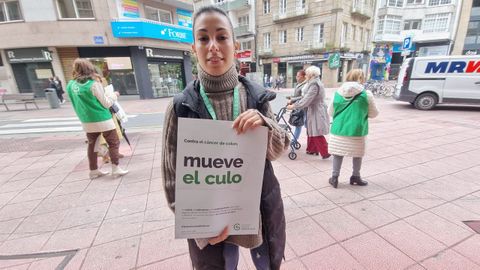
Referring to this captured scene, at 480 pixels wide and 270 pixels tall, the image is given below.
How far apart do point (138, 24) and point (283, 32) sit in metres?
16.4

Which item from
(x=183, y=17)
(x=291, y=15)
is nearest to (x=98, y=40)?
(x=183, y=17)

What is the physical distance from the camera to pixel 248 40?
28422 millimetres

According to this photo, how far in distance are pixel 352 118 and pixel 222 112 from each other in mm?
2469

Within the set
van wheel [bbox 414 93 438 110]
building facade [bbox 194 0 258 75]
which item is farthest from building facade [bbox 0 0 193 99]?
van wheel [bbox 414 93 438 110]

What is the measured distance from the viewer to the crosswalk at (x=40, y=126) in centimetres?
765

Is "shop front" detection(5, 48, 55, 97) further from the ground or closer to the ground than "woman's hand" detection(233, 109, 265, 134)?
further from the ground

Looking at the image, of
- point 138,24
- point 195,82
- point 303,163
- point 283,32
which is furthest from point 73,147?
point 283,32

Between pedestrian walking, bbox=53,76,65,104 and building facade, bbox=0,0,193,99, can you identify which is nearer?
building facade, bbox=0,0,193,99

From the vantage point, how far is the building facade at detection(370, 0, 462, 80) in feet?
80.9

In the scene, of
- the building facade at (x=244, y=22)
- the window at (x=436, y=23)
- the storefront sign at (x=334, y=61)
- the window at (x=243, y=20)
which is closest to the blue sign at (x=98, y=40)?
the building facade at (x=244, y=22)

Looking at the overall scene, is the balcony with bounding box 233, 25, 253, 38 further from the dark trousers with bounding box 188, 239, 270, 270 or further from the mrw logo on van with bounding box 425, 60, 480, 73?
the dark trousers with bounding box 188, 239, 270, 270

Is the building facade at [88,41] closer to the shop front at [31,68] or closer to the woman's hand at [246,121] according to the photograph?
the shop front at [31,68]

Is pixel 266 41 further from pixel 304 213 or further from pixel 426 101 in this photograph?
pixel 304 213

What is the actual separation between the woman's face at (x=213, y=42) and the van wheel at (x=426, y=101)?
11.1 metres
